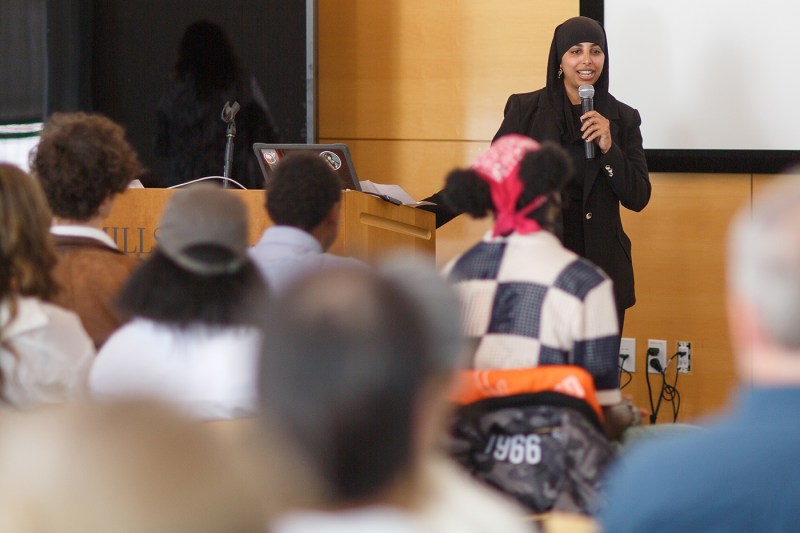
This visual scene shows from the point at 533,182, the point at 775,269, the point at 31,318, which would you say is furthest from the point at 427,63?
the point at 775,269

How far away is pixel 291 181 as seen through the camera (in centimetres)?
254

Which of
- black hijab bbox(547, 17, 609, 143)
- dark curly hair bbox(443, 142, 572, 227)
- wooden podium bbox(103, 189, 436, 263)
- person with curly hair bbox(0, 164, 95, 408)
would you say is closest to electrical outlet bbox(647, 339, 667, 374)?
black hijab bbox(547, 17, 609, 143)

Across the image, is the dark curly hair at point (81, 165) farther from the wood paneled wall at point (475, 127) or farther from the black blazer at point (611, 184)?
the wood paneled wall at point (475, 127)

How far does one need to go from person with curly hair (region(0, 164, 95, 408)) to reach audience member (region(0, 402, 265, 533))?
114 cm

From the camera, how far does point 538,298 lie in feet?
6.76

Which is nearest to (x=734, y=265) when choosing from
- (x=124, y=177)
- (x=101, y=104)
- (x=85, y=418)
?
(x=85, y=418)

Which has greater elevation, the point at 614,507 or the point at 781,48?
the point at 781,48

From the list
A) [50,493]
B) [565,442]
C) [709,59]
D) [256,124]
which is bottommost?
[565,442]

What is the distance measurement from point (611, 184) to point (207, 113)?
188cm

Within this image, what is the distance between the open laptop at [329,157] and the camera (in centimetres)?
344

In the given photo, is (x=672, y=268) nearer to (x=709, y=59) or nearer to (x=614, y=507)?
(x=709, y=59)

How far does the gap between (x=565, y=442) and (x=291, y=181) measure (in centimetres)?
99

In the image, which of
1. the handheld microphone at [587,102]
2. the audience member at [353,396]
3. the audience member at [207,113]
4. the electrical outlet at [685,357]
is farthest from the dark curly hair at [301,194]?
the electrical outlet at [685,357]

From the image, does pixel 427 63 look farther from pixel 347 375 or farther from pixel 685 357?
pixel 347 375
